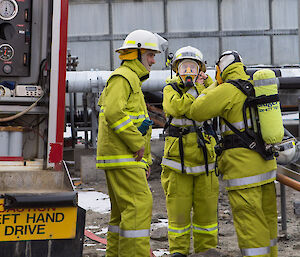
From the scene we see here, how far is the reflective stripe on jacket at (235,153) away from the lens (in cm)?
362

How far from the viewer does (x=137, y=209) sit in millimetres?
3625

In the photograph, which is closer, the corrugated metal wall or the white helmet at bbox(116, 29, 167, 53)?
the white helmet at bbox(116, 29, 167, 53)

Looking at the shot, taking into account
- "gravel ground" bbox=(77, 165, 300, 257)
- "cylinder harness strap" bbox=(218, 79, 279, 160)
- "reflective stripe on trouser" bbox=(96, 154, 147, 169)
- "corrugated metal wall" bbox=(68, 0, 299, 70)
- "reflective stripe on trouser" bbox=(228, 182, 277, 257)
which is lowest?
"gravel ground" bbox=(77, 165, 300, 257)

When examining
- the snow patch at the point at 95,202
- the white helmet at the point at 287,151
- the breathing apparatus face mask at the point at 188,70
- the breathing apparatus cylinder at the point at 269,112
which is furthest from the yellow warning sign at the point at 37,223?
the snow patch at the point at 95,202

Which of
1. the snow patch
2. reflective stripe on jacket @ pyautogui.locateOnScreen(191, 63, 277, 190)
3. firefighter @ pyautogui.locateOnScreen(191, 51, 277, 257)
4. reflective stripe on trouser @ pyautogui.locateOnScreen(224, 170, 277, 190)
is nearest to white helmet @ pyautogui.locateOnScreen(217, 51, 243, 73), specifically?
firefighter @ pyautogui.locateOnScreen(191, 51, 277, 257)

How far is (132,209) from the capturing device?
11.9 ft

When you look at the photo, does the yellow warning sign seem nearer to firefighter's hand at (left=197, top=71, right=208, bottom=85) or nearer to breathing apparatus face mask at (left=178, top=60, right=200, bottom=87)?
breathing apparatus face mask at (left=178, top=60, right=200, bottom=87)

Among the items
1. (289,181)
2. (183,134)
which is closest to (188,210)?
(183,134)

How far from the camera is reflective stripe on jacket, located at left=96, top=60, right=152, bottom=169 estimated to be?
11.8 feet

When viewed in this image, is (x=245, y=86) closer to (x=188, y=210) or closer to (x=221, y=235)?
(x=188, y=210)

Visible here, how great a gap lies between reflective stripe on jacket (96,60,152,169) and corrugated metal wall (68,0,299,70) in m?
13.6

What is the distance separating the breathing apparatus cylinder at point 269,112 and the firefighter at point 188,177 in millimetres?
929

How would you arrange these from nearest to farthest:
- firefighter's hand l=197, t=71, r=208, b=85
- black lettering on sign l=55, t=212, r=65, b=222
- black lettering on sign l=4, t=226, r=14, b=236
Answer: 1. black lettering on sign l=4, t=226, r=14, b=236
2. black lettering on sign l=55, t=212, r=65, b=222
3. firefighter's hand l=197, t=71, r=208, b=85

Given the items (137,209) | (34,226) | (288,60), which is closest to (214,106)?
(137,209)
